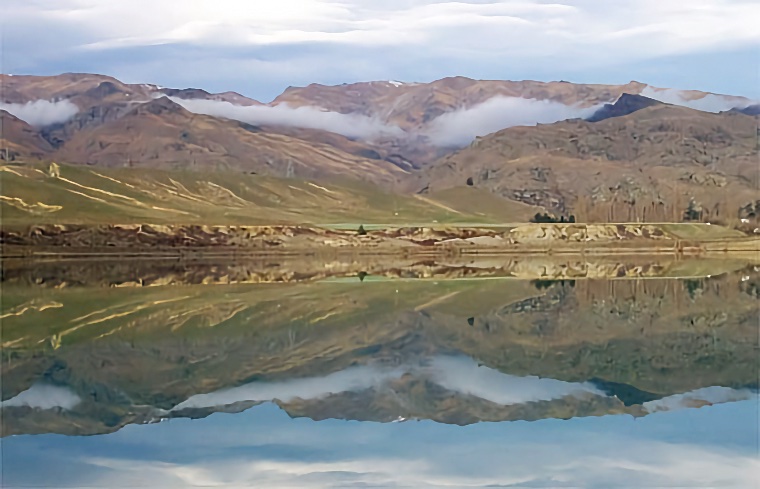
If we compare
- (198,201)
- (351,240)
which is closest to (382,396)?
(351,240)

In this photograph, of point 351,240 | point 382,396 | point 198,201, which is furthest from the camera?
point 198,201

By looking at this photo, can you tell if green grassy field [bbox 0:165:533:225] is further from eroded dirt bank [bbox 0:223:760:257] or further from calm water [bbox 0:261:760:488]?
calm water [bbox 0:261:760:488]

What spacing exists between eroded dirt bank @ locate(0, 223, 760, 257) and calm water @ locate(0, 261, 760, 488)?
72133mm

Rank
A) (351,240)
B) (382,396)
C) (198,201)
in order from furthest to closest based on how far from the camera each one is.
Answer: (198,201), (351,240), (382,396)

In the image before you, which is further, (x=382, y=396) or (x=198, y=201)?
(x=198, y=201)

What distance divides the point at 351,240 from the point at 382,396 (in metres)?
94.6

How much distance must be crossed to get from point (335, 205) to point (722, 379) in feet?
541

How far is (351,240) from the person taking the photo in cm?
11162

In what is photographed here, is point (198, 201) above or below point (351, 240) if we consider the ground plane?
below

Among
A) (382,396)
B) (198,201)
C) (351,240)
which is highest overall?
(382,396)

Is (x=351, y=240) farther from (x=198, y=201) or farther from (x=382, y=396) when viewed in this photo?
(x=382, y=396)

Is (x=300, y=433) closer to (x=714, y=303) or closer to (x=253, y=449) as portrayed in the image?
(x=253, y=449)

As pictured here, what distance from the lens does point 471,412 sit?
627 inches

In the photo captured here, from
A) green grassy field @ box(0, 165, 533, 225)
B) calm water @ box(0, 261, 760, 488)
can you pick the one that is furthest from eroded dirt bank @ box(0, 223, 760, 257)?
calm water @ box(0, 261, 760, 488)
